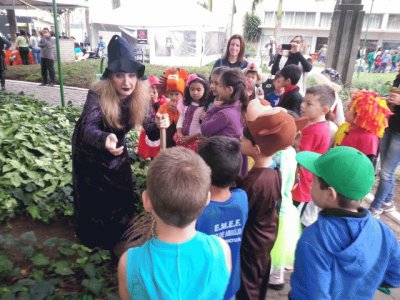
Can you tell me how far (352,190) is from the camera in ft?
5.12

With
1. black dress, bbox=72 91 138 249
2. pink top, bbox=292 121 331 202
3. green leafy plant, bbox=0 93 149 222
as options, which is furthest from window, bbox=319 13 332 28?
black dress, bbox=72 91 138 249

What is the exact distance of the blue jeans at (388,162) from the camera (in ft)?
12.8

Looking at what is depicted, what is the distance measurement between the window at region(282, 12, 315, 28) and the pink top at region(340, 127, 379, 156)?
153 feet

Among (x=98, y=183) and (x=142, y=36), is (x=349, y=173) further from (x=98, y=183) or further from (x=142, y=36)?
(x=142, y=36)

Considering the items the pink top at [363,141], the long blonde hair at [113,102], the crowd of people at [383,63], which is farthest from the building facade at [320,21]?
the long blonde hair at [113,102]

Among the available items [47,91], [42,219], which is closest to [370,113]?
[42,219]

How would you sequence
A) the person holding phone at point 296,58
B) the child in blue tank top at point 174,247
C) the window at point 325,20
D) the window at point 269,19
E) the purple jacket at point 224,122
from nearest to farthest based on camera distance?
the child in blue tank top at point 174,247 < the purple jacket at point 224,122 < the person holding phone at point 296,58 < the window at point 325,20 < the window at point 269,19

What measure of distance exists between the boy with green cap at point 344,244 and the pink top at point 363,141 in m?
1.73

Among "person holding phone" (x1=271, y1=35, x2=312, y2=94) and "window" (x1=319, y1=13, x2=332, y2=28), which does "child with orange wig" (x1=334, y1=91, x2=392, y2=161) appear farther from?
"window" (x1=319, y1=13, x2=332, y2=28)

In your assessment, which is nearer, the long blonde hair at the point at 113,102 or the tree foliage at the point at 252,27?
the long blonde hair at the point at 113,102

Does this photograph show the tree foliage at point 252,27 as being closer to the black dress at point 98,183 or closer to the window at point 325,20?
the window at point 325,20

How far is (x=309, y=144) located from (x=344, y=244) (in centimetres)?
188

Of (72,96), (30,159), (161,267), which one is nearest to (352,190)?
(161,267)

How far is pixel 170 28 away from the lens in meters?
17.9
